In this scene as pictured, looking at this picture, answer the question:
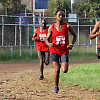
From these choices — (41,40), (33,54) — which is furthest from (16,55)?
(41,40)

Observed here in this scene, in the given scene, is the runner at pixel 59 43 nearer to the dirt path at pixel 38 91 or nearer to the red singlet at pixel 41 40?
the dirt path at pixel 38 91

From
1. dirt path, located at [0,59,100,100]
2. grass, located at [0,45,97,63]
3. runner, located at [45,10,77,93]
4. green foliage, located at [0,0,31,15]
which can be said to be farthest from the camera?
green foliage, located at [0,0,31,15]

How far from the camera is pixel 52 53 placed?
5.84 metres

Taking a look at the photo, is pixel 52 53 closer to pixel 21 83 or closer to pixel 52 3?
pixel 21 83

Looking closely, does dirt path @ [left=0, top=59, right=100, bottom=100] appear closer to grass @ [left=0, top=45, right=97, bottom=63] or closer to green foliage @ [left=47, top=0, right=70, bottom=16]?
grass @ [left=0, top=45, right=97, bottom=63]

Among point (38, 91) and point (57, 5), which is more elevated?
point (57, 5)

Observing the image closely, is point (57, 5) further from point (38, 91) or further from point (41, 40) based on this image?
point (38, 91)

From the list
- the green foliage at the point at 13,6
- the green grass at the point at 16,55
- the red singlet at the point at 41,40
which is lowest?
the green grass at the point at 16,55

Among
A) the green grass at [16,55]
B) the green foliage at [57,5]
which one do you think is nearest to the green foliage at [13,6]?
the green foliage at [57,5]

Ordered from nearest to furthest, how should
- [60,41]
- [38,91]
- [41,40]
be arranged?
[60,41], [38,91], [41,40]

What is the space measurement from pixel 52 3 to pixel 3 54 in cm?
1634

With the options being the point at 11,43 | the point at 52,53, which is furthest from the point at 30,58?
the point at 52,53

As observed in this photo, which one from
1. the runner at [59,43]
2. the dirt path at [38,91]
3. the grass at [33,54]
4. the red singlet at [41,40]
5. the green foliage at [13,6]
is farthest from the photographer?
the green foliage at [13,6]

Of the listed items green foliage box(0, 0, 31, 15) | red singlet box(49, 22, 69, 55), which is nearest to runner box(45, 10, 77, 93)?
red singlet box(49, 22, 69, 55)
